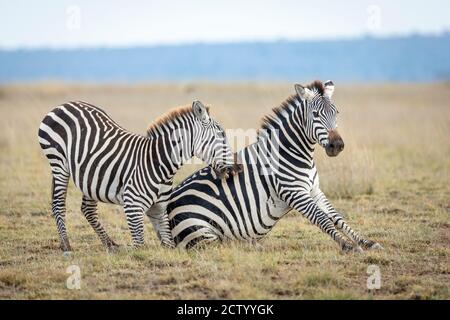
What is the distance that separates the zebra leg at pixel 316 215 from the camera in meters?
8.15

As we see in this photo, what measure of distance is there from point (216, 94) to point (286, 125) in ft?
120

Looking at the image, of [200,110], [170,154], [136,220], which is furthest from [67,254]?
[200,110]

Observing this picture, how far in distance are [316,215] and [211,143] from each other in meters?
1.54

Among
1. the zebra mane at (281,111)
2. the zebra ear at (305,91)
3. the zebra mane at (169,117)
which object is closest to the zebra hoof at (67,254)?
the zebra mane at (169,117)

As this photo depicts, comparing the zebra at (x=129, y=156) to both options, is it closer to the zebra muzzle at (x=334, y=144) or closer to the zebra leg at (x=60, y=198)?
the zebra leg at (x=60, y=198)

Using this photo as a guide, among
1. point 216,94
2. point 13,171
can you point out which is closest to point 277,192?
point 13,171

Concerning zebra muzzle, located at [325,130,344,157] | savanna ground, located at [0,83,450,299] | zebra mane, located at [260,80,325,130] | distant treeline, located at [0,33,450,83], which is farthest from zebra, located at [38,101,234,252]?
distant treeline, located at [0,33,450,83]

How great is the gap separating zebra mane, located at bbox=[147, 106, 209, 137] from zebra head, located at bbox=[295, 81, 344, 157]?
1.25 m

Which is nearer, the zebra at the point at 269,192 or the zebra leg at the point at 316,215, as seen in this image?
the zebra leg at the point at 316,215

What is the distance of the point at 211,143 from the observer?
8.15m

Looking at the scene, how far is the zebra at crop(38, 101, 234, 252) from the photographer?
8.18m

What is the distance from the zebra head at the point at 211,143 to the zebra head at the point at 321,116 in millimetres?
1061

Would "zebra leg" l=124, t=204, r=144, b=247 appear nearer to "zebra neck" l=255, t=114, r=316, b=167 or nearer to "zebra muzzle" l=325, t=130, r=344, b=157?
A: "zebra neck" l=255, t=114, r=316, b=167

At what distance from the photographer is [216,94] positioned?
44906mm
